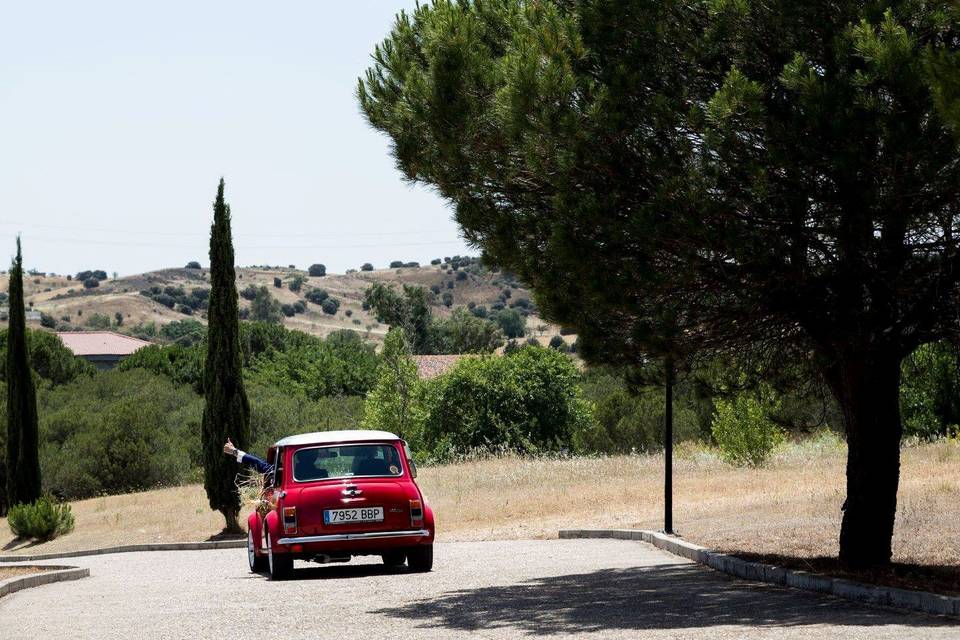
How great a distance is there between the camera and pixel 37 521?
1347 inches

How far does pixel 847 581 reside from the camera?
1141 centimetres

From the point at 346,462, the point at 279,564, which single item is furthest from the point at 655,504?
the point at 279,564

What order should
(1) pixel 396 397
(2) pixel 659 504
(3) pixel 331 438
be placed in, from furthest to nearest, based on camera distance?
(1) pixel 396 397 → (2) pixel 659 504 → (3) pixel 331 438

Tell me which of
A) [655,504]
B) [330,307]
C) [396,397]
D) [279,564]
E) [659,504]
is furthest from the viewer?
[330,307]

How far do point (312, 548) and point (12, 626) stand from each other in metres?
4.39

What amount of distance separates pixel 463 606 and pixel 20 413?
28.2m

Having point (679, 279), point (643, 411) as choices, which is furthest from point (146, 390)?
point (679, 279)

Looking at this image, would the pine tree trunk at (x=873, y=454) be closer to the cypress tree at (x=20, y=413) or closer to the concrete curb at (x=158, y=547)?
the concrete curb at (x=158, y=547)

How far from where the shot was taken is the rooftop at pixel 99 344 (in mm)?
116250

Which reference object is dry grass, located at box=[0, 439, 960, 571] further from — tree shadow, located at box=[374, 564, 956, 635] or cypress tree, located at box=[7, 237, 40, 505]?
tree shadow, located at box=[374, 564, 956, 635]

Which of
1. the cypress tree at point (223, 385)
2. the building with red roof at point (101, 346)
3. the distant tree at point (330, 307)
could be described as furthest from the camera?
the distant tree at point (330, 307)

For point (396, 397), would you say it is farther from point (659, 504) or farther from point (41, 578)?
point (41, 578)

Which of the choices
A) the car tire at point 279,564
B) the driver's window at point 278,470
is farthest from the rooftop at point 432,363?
the car tire at point 279,564

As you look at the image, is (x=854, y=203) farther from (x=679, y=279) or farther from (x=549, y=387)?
(x=549, y=387)
